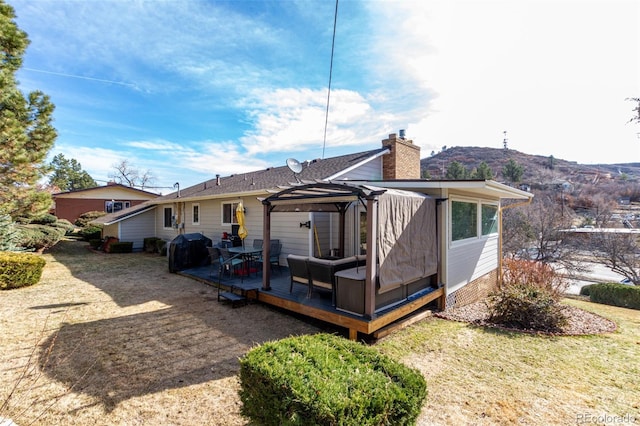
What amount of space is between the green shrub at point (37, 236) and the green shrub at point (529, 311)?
1796cm

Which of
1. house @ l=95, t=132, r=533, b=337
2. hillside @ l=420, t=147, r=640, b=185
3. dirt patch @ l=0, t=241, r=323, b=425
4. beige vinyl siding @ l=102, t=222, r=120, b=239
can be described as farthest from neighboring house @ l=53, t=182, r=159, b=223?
hillside @ l=420, t=147, r=640, b=185

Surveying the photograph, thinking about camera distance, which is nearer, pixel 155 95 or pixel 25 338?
pixel 25 338

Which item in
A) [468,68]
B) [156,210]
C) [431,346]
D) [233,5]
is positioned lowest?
[431,346]

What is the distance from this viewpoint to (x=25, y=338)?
4754mm

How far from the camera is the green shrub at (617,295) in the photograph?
1041 centimetres

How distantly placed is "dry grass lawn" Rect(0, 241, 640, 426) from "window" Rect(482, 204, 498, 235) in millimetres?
3598

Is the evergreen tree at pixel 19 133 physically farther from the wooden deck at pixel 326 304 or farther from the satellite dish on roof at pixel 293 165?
the satellite dish on roof at pixel 293 165

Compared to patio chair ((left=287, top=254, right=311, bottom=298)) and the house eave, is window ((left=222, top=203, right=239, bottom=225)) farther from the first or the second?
the house eave

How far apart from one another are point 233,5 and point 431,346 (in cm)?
859

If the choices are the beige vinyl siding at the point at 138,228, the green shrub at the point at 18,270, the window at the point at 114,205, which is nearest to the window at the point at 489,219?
the green shrub at the point at 18,270

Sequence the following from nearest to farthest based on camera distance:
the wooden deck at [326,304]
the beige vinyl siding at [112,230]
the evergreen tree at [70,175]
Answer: the wooden deck at [326,304] → the beige vinyl siding at [112,230] → the evergreen tree at [70,175]

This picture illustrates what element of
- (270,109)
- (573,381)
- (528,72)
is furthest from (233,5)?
(573,381)

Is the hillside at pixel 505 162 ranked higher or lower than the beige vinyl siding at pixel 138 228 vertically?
higher

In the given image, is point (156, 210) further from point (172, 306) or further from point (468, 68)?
point (468, 68)
